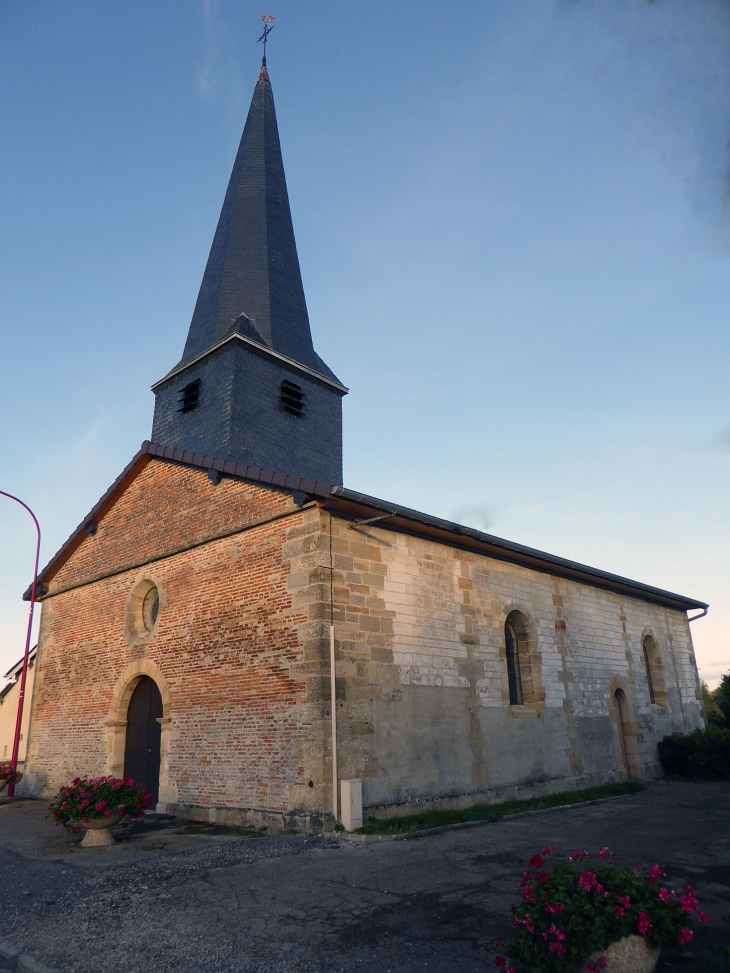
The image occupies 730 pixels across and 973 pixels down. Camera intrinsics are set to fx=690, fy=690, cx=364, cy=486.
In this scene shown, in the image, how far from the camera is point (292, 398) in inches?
663

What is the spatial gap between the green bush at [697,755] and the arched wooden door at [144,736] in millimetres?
11620

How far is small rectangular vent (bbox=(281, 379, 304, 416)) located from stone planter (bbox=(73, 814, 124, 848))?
10213 mm

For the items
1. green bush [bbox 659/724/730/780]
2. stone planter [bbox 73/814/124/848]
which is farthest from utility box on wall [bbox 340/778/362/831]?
green bush [bbox 659/724/730/780]

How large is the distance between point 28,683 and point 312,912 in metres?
15.5

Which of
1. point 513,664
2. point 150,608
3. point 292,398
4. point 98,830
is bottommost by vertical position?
point 98,830

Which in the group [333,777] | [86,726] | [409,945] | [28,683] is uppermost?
[28,683]

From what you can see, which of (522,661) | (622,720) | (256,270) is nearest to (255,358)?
(256,270)

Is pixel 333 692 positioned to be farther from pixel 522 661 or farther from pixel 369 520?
pixel 522 661

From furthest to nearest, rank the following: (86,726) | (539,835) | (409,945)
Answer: (86,726) < (539,835) < (409,945)

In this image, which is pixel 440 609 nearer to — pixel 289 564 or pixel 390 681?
pixel 390 681

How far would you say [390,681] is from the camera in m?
9.68

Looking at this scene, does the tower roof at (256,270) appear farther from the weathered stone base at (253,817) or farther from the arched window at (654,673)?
the arched window at (654,673)

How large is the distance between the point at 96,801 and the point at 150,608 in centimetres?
441

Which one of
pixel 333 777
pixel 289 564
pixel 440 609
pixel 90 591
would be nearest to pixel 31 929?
pixel 333 777
